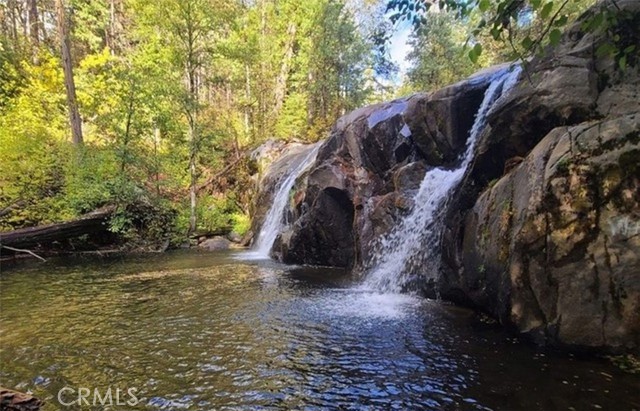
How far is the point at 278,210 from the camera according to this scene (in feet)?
52.5

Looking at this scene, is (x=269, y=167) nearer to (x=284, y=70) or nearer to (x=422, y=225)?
(x=284, y=70)

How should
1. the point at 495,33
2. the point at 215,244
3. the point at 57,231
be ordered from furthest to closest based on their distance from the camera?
the point at 215,244, the point at 57,231, the point at 495,33

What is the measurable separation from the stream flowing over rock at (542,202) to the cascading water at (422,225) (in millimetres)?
62

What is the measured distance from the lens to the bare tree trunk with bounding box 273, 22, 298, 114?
26422 millimetres

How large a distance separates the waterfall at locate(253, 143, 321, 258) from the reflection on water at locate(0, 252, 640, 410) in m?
6.76

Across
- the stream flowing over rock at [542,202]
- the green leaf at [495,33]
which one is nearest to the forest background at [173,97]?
the stream flowing over rock at [542,202]

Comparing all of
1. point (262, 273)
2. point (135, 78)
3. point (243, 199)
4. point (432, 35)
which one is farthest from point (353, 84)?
point (262, 273)

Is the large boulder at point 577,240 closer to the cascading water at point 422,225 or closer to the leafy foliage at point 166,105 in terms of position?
the cascading water at point 422,225

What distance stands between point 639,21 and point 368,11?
1127 inches

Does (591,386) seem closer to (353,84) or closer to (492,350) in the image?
(492,350)

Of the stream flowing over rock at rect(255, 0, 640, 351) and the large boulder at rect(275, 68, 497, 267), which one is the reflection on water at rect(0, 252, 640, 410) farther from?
the large boulder at rect(275, 68, 497, 267)

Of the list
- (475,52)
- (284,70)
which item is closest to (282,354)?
(475,52)

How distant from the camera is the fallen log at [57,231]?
12.5 metres

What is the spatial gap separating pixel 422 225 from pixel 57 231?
11.9 metres
